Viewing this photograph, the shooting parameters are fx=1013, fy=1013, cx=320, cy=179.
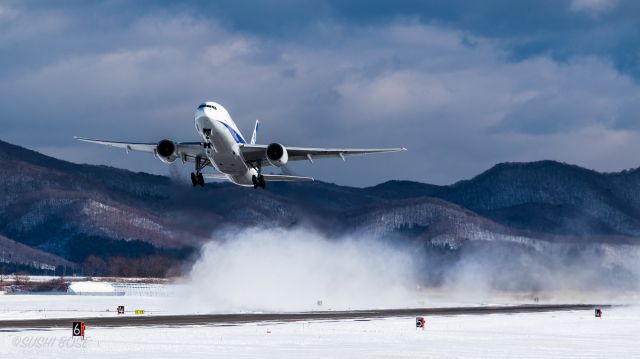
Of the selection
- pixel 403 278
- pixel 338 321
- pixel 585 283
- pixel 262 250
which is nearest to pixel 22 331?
pixel 338 321

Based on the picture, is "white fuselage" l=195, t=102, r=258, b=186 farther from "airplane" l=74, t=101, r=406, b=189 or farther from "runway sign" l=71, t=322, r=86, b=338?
"runway sign" l=71, t=322, r=86, b=338

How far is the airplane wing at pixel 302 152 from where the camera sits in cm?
8443

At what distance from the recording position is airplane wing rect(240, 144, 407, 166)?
3324 inches

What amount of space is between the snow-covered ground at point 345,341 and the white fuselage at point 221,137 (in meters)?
14.6

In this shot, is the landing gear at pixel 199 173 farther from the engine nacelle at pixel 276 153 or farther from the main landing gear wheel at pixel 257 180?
the engine nacelle at pixel 276 153

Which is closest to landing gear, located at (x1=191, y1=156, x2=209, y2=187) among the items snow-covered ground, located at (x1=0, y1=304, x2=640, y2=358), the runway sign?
snow-covered ground, located at (x1=0, y1=304, x2=640, y2=358)

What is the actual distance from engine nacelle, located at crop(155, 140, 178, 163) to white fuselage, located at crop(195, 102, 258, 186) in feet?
11.6

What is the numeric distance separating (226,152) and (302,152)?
37.0 ft

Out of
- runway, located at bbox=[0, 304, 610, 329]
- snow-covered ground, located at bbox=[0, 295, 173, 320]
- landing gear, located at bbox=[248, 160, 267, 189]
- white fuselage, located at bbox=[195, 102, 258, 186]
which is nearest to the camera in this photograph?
runway, located at bbox=[0, 304, 610, 329]

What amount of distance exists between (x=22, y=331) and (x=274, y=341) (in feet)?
57.4

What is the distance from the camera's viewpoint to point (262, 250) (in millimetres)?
124188

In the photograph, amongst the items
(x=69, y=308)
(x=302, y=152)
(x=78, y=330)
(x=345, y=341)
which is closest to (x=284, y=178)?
(x=302, y=152)

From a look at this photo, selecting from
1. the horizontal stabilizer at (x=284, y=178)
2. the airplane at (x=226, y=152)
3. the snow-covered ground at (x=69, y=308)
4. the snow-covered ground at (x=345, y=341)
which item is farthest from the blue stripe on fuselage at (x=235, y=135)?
the snow-covered ground at (x=69, y=308)

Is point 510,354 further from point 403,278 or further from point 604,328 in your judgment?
point 403,278
